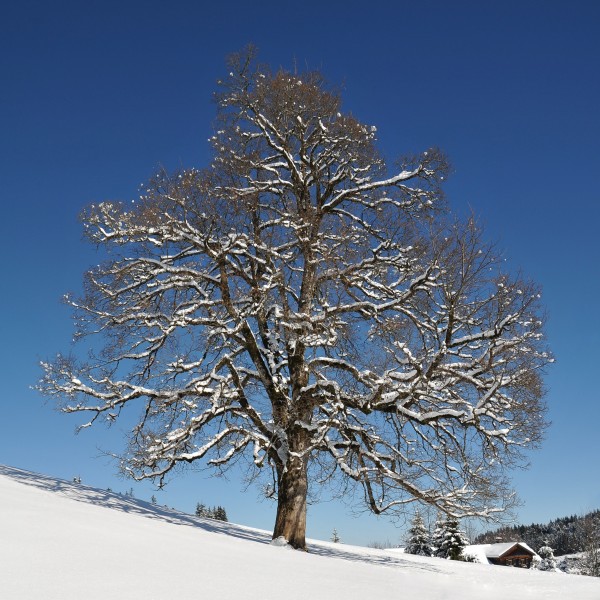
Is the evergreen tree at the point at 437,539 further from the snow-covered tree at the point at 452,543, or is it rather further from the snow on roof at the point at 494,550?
the snow on roof at the point at 494,550

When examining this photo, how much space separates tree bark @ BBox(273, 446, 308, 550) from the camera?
10.7 meters

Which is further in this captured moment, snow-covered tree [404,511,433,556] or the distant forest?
the distant forest

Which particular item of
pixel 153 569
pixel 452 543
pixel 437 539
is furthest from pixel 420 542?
pixel 153 569

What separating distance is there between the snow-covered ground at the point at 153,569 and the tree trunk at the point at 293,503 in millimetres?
2717

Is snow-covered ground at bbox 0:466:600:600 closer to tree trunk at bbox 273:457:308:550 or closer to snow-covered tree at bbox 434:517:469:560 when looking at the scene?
tree trunk at bbox 273:457:308:550

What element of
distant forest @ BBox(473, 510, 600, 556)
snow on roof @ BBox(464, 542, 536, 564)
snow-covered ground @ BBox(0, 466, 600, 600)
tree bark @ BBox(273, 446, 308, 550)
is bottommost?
snow-covered ground @ BBox(0, 466, 600, 600)

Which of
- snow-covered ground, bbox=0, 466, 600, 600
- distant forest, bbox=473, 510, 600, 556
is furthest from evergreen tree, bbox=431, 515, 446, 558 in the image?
distant forest, bbox=473, 510, 600, 556

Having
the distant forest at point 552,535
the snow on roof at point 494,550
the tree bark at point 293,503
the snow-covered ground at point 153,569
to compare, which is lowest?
the snow-covered ground at point 153,569

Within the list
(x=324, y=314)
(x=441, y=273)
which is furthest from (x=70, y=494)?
(x=441, y=273)

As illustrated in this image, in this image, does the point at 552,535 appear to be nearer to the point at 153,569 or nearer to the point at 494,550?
the point at 494,550

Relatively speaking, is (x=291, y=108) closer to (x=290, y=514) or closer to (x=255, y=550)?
(x=290, y=514)

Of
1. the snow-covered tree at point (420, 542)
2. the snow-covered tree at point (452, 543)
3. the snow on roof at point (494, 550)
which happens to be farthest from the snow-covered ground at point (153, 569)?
the snow on roof at point (494, 550)

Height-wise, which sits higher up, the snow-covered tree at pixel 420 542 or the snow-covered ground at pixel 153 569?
the snow-covered tree at pixel 420 542

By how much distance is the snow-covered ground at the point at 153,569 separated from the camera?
3.83 m
